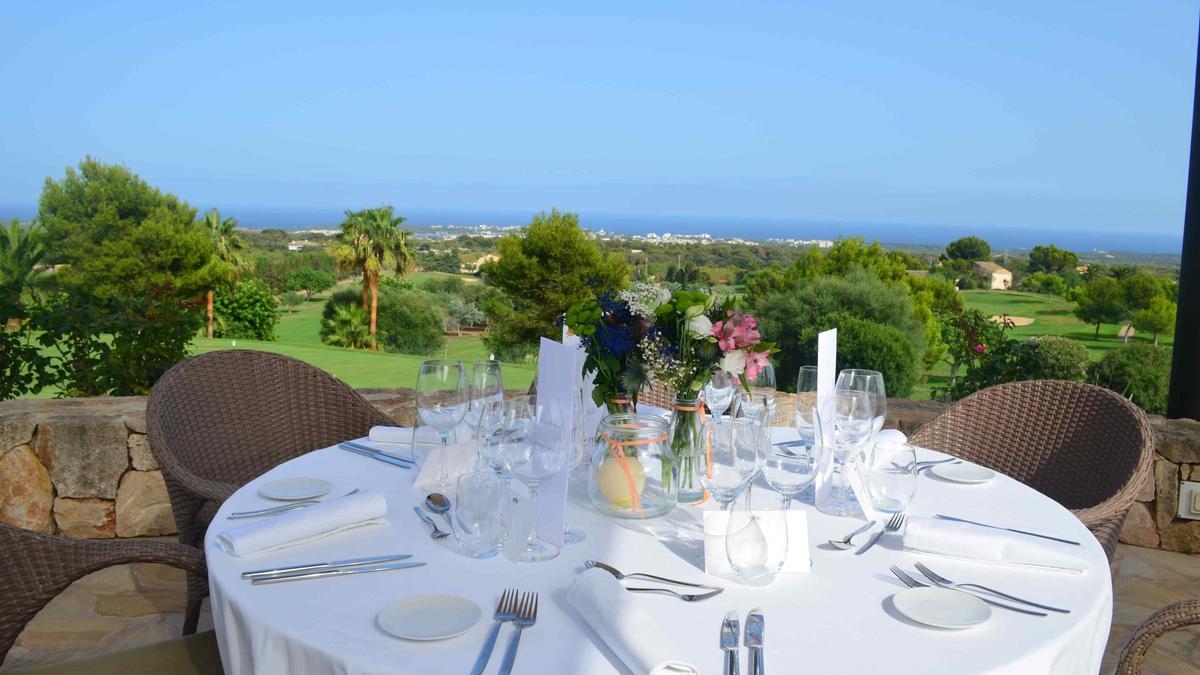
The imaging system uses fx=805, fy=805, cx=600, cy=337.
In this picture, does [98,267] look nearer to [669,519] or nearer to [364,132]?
[364,132]

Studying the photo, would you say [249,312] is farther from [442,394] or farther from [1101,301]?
[442,394]

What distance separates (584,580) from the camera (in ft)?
3.45

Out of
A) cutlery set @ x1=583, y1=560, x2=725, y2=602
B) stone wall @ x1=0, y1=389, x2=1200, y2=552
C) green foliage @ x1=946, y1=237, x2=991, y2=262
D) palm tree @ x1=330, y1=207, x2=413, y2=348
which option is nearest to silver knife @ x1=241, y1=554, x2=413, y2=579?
cutlery set @ x1=583, y1=560, x2=725, y2=602

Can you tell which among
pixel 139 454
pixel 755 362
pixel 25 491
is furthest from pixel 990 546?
pixel 25 491

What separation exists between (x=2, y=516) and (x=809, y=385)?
3028mm

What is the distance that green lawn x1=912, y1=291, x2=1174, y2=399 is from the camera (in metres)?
5.26

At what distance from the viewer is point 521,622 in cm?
99

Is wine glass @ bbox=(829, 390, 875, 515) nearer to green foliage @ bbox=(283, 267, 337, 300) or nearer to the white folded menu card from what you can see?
the white folded menu card

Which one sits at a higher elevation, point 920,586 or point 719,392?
point 719,392

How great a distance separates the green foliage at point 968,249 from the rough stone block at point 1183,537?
20.9ft

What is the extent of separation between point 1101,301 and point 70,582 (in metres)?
6.99

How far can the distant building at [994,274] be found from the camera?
766 centimetres

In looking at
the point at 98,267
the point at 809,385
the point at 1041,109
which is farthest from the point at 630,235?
the point at 809,385

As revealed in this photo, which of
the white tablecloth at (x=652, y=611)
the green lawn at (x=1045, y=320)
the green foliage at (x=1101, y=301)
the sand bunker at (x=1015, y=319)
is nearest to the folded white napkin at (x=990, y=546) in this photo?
the white tablecloth at (x=652, y=611)
